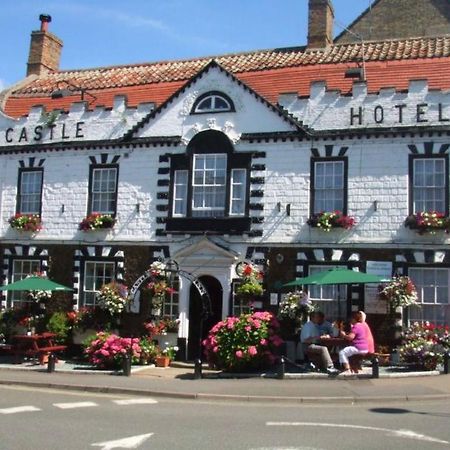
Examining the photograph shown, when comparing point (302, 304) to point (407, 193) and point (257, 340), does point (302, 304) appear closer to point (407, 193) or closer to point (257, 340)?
point (257, 340)

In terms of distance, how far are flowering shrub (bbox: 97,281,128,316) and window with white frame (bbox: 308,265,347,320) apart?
551cm

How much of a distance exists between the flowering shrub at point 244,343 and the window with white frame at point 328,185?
3.85 meters

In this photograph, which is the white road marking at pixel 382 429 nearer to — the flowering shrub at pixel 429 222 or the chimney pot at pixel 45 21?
the flowering shrub at pixel 429 222

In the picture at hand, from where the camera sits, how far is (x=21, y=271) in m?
21.6

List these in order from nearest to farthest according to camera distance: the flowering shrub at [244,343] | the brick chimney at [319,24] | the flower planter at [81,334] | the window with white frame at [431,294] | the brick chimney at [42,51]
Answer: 1. the flowering shrub at [244,343]
2. the window with white frame at [431,294]
3. the flower planter at [81,334]
4. the brick chimney at [319,24]
5. the brick chimney at [42,51]

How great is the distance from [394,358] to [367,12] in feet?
66.9

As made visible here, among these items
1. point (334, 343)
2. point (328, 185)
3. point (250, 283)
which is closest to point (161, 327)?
point (250, 283)

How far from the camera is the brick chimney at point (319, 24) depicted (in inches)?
981

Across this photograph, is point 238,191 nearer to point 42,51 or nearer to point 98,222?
point 98,222

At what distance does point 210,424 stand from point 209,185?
1031cm

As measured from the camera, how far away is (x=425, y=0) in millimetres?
31203

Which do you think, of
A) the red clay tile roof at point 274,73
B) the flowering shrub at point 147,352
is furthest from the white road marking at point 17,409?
the red clay tile roof at point 274,73

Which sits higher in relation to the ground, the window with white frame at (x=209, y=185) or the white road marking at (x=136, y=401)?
the window with white frame at (x=209, y=185)

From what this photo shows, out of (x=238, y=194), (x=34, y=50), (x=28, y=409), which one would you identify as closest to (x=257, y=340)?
(x=238, y=194)
